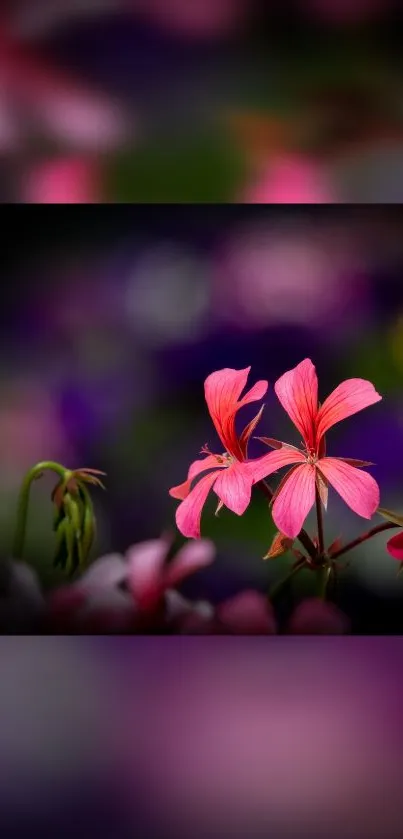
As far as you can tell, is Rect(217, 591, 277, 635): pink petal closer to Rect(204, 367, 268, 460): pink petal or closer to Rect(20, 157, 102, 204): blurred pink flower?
Rect(204, 367, 268, 460): pink petal

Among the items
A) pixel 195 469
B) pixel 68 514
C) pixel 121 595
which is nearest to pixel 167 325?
pixel 195 469

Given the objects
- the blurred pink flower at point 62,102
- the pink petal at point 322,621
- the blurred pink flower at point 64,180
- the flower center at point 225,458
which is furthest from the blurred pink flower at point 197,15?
the pink petal at point 322,621

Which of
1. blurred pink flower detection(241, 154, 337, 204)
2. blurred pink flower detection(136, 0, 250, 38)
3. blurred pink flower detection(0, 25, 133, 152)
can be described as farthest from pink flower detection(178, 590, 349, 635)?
blurred pink flower detection(136, 0, 250, 38)

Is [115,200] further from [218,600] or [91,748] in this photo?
[91,748]

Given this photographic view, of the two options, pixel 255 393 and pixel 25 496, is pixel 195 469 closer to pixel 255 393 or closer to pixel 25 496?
pixel 255 393

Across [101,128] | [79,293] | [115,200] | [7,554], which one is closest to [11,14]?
[101,128]

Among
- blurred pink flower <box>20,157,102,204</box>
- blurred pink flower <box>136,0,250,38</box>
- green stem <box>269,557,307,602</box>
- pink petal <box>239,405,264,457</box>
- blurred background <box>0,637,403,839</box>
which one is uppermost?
blurred pink flower <box>136,0,250,38</box>
